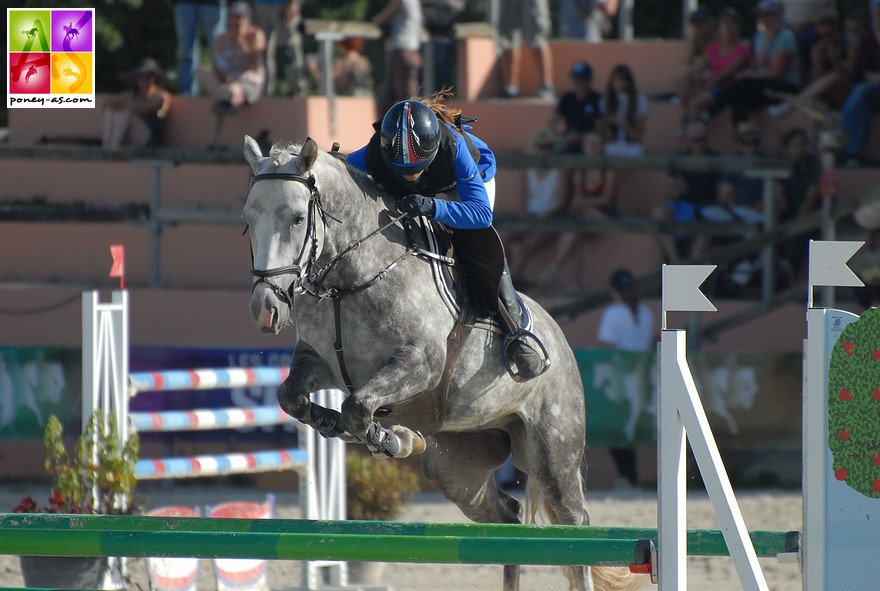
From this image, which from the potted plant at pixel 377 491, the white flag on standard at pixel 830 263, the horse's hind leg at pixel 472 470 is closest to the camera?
the white flag on standard at pixel 830 263

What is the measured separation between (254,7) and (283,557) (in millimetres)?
8627

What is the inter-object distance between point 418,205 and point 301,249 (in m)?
0.51

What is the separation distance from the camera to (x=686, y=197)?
1025 cm

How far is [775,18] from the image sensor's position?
1057 cm

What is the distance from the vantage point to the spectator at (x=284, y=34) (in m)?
11.4

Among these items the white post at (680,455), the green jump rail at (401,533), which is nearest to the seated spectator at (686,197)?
the green jump rail at (401,533)

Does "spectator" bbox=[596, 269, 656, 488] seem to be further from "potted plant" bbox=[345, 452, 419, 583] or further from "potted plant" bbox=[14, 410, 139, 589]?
"potted plant" bbox=[14, 410, 139, 589]

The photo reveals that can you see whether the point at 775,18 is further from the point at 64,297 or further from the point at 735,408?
the point at 64,297

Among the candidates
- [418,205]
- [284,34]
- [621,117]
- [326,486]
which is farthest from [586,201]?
[418,205]

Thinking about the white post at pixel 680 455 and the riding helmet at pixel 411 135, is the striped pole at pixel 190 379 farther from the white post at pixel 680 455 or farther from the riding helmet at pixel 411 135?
the white post at pixel 680 455

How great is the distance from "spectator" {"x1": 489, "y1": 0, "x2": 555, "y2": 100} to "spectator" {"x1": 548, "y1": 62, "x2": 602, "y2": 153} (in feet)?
2.91

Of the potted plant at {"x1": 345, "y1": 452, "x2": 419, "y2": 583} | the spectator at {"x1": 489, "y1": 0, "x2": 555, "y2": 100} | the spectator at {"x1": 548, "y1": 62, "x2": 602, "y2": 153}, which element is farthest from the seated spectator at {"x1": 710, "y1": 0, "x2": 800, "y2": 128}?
the potted plant at {"x1": 345, "y1": 452, "x2": 419, "y2": 583}

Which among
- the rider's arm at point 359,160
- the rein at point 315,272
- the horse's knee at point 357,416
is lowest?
the horse's knee at point 357,416

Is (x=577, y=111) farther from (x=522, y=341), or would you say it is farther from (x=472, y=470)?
(x=522, y=341)
